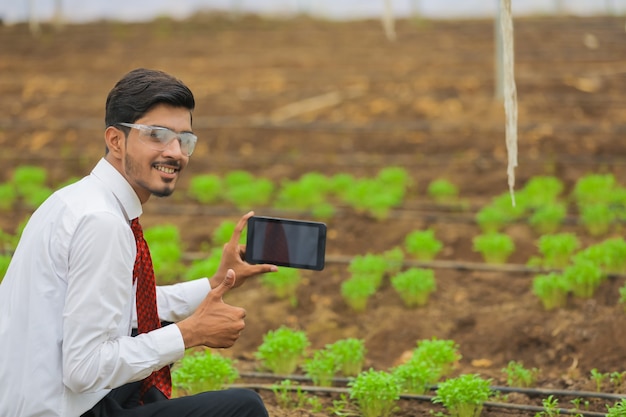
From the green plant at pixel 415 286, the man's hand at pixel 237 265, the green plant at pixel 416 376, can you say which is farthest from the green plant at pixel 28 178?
A: the man's hand at pixel 237 265

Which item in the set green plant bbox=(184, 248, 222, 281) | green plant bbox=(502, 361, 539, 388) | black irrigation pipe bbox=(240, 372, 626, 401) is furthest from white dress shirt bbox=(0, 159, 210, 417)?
green plant bbox=(184, 248, 222, 281)

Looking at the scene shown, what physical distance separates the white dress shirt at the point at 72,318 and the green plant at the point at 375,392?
1338 mm

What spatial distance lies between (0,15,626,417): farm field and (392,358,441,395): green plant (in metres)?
0.07

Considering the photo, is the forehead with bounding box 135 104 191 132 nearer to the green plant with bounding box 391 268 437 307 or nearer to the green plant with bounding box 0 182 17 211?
the green plant with bounding box 391 268 437 307

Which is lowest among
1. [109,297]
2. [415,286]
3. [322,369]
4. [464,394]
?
[322,369]

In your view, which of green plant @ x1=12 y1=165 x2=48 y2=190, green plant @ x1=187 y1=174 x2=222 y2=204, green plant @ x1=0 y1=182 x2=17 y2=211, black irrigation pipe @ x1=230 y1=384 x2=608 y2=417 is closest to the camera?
black irrigation pipe @ x1=230 y1=384 x2=608 y2=417

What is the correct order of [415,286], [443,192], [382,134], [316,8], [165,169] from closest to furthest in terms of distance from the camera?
[165,169] → [415,286] → [443,192] → [382,134] → [316,8]

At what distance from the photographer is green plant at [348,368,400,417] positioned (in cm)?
374

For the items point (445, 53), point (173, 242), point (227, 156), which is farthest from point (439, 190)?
point (445, 53)

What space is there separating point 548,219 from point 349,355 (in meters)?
2.86

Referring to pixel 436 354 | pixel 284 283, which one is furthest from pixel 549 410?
pixel 284 283

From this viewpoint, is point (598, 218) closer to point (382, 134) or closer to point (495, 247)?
point (495, 247)

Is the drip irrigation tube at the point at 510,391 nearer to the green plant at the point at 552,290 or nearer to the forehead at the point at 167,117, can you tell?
the green plant at the point at 552,290

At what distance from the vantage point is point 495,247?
6172mm
